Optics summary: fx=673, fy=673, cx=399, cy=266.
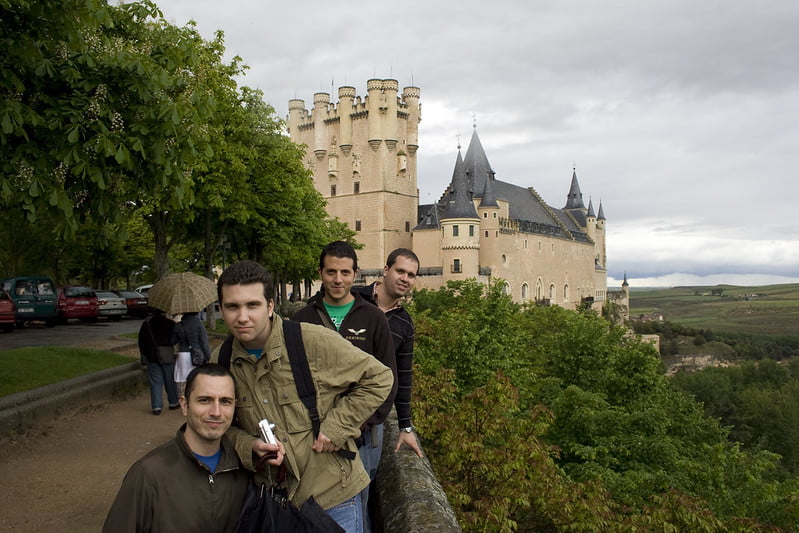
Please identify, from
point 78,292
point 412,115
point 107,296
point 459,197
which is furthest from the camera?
point 412,115

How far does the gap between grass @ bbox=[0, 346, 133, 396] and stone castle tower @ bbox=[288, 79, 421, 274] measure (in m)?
53.4

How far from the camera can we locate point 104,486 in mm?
6809

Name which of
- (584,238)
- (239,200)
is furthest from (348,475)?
(584,238)

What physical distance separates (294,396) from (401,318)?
1.67m

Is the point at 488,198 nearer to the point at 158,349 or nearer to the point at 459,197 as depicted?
the point at 459,197

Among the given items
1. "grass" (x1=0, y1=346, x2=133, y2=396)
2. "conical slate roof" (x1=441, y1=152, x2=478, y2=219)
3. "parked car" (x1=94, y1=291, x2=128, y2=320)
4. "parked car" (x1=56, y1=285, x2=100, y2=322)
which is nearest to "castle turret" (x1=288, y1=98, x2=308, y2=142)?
"conical slate roof" (x1=441, y1=152, x2=478, y2=219)

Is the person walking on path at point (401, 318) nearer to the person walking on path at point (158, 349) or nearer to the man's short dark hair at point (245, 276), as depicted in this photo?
the man's short dark hair at point (245, 276)

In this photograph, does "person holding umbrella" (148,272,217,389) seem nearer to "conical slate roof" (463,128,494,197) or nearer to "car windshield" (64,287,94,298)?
"car windshield" (64,287,94,298)

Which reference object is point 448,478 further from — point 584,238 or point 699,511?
point 584,238

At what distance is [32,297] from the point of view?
2327 centimetres

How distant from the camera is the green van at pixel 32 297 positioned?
22.8 meters

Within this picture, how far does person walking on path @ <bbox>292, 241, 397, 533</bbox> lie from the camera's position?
13.4 feet

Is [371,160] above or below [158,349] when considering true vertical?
above

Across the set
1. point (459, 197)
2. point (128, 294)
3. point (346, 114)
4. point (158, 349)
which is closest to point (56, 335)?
point (128, 294)
